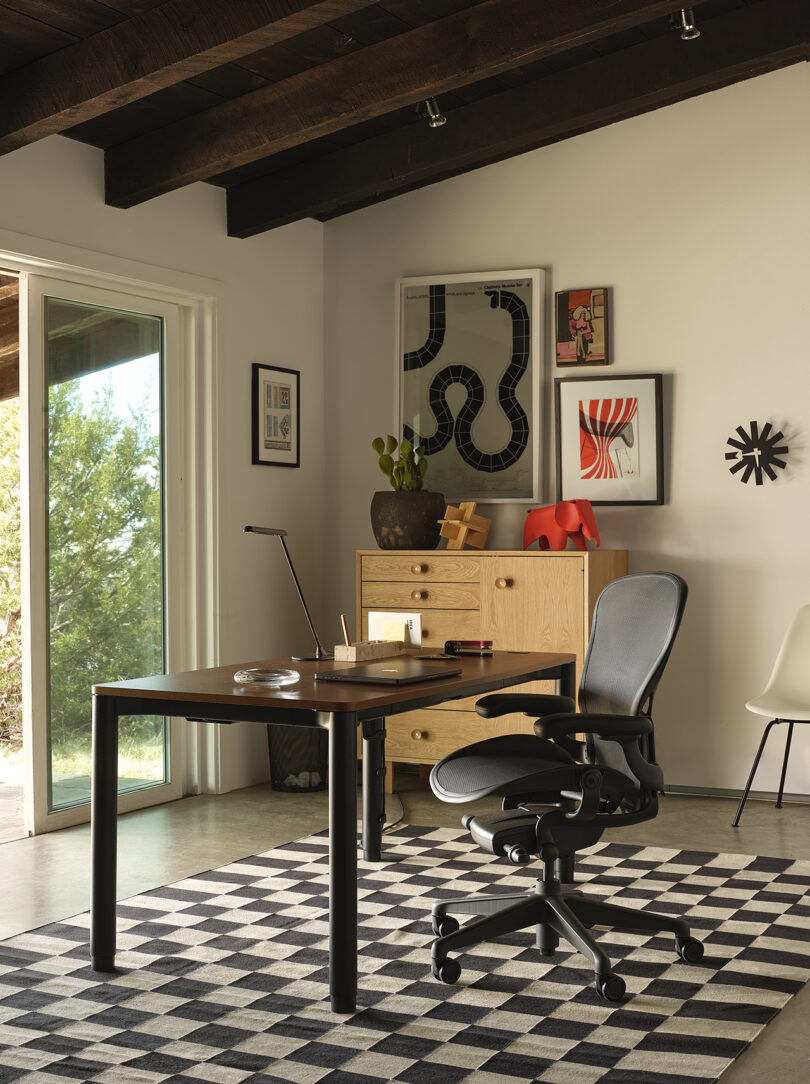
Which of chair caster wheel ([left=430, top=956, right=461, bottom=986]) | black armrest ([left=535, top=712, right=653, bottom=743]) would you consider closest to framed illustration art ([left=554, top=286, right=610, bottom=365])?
black armrest ([left=535, top=712, right=653, bottom=743])

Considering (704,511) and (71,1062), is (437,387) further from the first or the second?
(71,1062)

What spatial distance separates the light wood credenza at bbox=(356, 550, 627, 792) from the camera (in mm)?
5156

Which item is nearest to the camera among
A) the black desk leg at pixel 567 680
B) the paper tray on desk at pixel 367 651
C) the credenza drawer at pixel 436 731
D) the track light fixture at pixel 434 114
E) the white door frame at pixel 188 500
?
the paper tray on desk at pixel 367 651

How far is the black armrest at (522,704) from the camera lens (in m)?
3.45

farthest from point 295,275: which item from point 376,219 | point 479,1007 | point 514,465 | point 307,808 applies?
point 479,1007

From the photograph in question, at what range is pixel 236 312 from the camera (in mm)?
5676

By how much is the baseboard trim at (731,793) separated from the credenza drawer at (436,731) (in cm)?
79

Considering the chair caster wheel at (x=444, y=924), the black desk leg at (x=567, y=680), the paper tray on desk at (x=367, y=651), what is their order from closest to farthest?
1. the chair caster wheel at (x=444, y=924)
2. the paper tray on desk at (x=367, y=651)
3. the black desk leg at (x=567, y=680)

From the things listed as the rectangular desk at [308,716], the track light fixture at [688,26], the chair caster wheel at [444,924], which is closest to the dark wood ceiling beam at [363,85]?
the track light fixture at [688,26]

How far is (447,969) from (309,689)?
2.55 feet

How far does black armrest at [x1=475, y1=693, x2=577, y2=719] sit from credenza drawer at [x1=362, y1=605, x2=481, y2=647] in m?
1.67

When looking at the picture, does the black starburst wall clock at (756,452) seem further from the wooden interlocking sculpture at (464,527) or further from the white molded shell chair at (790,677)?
the wooden interlocking sculpture at (464,527)

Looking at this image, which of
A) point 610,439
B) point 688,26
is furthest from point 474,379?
point 688,26

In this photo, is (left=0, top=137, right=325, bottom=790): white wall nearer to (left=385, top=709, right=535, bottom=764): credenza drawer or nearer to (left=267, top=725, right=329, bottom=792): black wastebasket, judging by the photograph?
(left=267, top=725, right=329, bottom=792): black wastebasket
